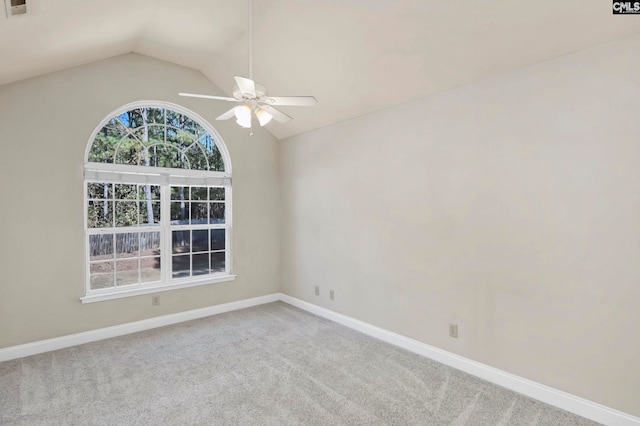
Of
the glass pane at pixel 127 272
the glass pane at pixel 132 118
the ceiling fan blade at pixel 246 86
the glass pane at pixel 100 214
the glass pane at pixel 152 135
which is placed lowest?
the glass pane at pixel 127 272

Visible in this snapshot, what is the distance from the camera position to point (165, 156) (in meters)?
4.30

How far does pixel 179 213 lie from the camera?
4.46m

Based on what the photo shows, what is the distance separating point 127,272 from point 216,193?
1.53m

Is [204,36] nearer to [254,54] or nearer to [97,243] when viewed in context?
[254,54]

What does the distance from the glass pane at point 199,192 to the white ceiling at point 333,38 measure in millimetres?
1668

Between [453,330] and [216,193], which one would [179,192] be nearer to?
[216,193]

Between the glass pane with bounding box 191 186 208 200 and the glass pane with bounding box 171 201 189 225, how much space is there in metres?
0.16

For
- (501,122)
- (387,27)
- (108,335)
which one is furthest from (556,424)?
(108,335)

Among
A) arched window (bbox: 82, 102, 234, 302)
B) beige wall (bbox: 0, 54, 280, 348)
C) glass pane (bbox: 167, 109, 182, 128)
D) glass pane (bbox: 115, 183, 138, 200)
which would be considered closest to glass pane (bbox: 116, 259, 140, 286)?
arched window (bbox: 82, 102, 234, 302)

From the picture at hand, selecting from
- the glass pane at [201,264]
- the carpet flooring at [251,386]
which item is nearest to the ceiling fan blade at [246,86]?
the carpet flooring at [251,386]

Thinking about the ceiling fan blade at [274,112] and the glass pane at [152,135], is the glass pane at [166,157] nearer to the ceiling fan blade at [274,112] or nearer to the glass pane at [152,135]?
the glass pane at [152,135]

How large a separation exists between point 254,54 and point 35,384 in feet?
12.3

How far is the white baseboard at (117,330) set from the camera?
3.28 m

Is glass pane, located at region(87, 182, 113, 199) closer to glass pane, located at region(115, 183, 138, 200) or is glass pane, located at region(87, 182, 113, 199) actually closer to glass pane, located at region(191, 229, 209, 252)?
glass pane, located at region(115, 183, 138, 200)
